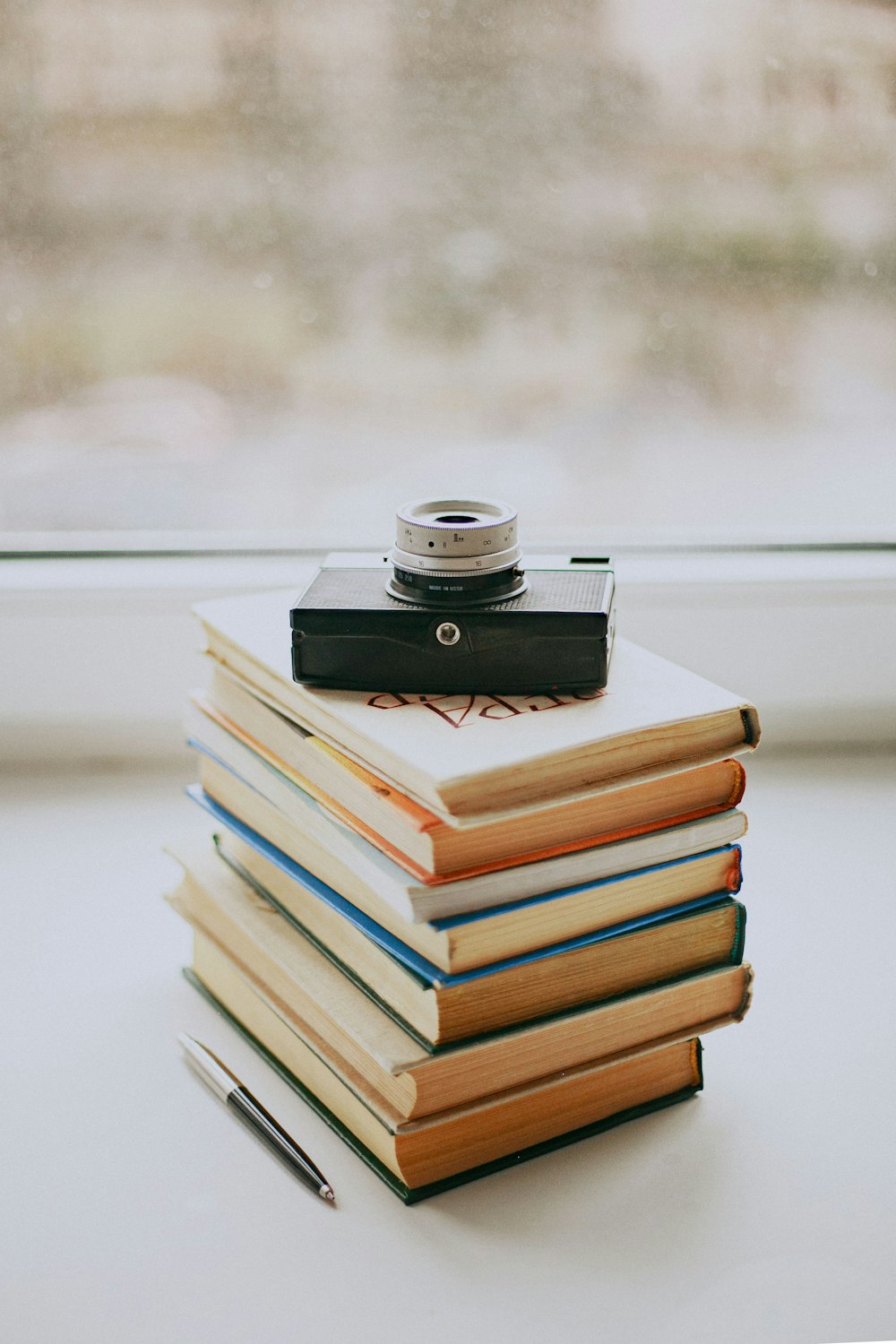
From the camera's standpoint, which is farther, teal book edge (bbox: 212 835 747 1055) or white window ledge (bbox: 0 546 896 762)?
white window ledge (bbox: 0 546 896 762)

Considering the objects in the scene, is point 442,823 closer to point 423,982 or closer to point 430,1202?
point 423,982

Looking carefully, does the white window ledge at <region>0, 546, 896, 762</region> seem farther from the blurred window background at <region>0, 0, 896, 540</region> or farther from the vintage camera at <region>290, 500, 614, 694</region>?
the vintage camera at <region>290, 500, 614, 694</region>

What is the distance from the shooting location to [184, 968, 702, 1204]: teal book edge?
23.3 inches

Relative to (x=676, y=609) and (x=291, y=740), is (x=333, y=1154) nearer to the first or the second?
(x=291, y=740)

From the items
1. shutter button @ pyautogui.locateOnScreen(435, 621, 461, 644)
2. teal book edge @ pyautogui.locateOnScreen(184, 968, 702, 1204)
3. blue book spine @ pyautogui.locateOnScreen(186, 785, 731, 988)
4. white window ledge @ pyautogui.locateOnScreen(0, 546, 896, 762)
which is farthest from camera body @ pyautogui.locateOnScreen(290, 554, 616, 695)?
white window ledge @ pyautogui.locateOnScreen(0, 546, 896, 762)

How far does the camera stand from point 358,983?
61 cm

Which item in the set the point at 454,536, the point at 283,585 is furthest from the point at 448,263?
the point at 454,536

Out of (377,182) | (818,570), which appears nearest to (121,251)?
(377,182)

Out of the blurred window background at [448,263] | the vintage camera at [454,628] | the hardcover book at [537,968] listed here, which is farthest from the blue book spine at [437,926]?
the blurred window background at [448,263]

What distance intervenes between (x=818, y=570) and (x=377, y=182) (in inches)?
19.7

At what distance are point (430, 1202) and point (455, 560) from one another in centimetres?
31

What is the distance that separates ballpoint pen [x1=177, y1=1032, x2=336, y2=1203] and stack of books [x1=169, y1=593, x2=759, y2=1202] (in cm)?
3

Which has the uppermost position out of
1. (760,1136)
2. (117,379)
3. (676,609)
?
(117,379)

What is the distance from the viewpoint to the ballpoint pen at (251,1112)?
60 centimetres
